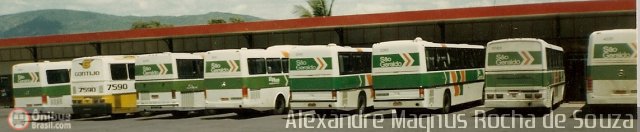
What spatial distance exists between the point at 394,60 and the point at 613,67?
5558 millimetres

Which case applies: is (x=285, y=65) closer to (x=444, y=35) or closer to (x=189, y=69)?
(x=189, y=69)

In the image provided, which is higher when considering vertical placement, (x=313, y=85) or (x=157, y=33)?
(x=157, y=33)

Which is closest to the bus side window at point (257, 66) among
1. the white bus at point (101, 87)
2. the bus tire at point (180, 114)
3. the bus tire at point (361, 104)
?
the bus tire at point (361, 104)

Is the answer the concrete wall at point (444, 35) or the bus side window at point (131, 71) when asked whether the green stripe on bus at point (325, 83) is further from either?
the concrete wall at point (444, 35)

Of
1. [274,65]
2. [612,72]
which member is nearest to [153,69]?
[274,65]

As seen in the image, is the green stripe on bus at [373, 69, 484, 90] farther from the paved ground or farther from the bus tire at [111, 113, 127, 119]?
the bus tire at [111, 113, 127, 119]

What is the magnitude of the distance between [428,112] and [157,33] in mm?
16008

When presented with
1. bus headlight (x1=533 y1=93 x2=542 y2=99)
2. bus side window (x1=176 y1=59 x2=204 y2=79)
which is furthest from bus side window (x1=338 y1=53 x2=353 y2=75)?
bus side window (x1=176 y1=59 x2=204 y2=79)

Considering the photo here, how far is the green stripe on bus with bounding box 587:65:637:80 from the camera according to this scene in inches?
630

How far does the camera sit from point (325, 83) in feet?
65.4

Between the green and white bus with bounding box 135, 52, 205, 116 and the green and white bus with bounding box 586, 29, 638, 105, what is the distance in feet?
39.1

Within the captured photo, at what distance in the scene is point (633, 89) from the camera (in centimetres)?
1602

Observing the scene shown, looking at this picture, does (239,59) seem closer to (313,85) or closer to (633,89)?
(313,85)

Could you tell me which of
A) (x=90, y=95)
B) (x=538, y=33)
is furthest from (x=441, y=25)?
(x=90, y=95)
